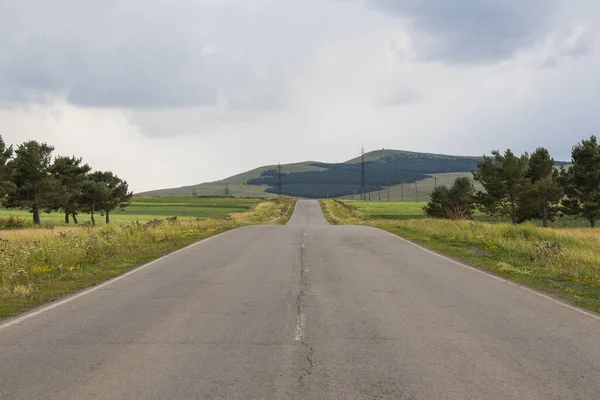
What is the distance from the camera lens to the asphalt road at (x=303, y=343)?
16.2 ft

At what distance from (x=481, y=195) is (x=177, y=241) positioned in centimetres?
4865

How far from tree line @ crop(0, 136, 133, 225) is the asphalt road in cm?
4286

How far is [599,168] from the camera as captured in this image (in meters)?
57.2

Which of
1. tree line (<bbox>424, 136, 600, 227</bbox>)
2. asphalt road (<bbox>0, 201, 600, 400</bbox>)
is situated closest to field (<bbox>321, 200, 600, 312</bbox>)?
asphalt road (<bbox>0, 201, 600, 400</bbox>)

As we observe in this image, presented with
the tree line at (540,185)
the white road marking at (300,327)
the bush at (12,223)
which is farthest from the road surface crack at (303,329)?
the tree line at (540,185)

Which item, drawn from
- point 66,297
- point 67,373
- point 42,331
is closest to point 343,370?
point 67,373

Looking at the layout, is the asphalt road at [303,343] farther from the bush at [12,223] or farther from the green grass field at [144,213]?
the green grass field at [144,213]

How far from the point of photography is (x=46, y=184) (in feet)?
166

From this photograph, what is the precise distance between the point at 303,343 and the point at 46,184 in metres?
50.9

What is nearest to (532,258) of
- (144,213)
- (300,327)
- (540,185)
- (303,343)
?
(300,327)

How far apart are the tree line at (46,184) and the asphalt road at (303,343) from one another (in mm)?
42865

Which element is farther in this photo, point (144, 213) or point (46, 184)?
point (144, 213)

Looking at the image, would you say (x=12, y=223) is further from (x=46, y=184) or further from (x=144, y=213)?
(x=144, y=213)

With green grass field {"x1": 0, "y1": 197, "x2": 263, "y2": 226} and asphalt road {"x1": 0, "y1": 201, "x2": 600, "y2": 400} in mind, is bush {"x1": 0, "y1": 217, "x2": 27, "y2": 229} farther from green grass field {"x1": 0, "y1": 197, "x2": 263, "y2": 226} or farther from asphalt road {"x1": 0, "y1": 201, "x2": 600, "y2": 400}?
asphalt road {"x1": 0, "y1": 201, "x2": 600, "y2": 400}
